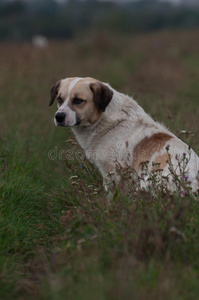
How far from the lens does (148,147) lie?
159 inches

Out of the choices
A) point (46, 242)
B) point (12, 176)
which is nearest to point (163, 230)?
point (46, 242)

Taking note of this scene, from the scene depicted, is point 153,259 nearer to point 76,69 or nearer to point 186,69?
point 76,69

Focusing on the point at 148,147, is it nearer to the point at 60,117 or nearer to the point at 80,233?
the point at 60,117

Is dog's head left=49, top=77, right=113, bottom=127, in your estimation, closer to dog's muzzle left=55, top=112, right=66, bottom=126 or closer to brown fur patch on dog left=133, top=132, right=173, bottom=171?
dog's muzzle left=55, top=112, right=66, bottom=126

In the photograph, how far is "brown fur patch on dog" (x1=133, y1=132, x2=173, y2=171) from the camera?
3998 mm

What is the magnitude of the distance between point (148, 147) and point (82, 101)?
88cm

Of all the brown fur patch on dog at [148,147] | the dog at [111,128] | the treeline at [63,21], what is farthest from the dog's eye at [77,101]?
the treeline at [63,21]

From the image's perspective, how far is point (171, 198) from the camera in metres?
3.00

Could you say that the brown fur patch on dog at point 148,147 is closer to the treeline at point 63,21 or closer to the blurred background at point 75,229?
the blurred background at point 75,229

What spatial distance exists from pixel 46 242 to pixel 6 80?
7.92 metres

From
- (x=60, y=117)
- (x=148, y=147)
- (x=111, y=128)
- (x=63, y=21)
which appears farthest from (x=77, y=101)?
(x=63, y=21)

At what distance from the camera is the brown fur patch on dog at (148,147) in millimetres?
3998

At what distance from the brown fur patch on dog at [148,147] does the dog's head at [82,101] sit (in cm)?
58

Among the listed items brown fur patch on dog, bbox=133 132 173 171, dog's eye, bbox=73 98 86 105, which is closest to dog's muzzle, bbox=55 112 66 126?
dog's eye, bbox=73 98 86 105
